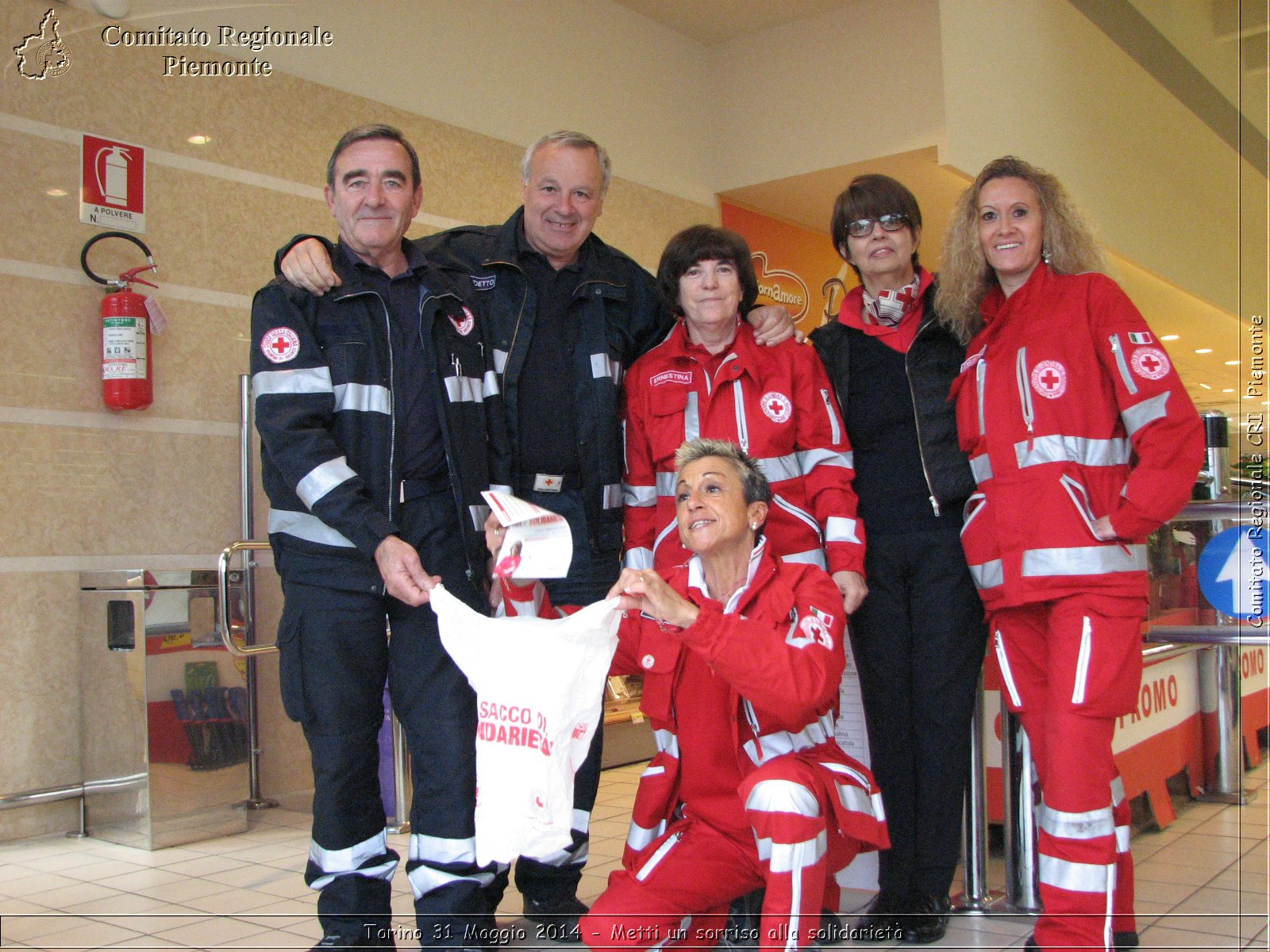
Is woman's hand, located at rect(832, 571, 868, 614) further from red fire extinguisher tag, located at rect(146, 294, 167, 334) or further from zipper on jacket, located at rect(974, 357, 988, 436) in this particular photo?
Answer: red fire extinguisher tag, located at rect(146, 294, 167, 334)

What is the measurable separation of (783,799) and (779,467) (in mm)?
978

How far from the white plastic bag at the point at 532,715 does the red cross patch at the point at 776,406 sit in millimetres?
839

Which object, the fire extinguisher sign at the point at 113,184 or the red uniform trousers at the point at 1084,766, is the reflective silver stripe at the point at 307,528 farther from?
the fire extinguisher sign at the point at 113,184

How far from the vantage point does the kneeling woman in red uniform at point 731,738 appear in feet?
7.62

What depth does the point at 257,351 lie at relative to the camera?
107 inches

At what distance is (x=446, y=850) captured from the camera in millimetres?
2705

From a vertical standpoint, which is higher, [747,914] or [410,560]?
[410,560]

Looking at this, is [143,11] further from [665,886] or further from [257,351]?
[665,886]

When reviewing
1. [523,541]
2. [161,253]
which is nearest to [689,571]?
[523,541]

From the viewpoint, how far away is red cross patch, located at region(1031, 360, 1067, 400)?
2.70 m

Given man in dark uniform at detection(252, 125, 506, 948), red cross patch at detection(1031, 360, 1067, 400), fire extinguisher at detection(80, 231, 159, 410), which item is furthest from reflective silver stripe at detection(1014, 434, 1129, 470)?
fire extinguisher at detection(80, 231, 159, 410)

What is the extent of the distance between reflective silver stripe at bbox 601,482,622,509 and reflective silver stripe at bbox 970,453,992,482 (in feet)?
3.17

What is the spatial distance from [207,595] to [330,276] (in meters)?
2.13

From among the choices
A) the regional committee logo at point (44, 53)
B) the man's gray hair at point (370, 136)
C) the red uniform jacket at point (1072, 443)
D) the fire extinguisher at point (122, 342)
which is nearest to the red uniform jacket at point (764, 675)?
the red uniform jacket at point (1072, 443)
